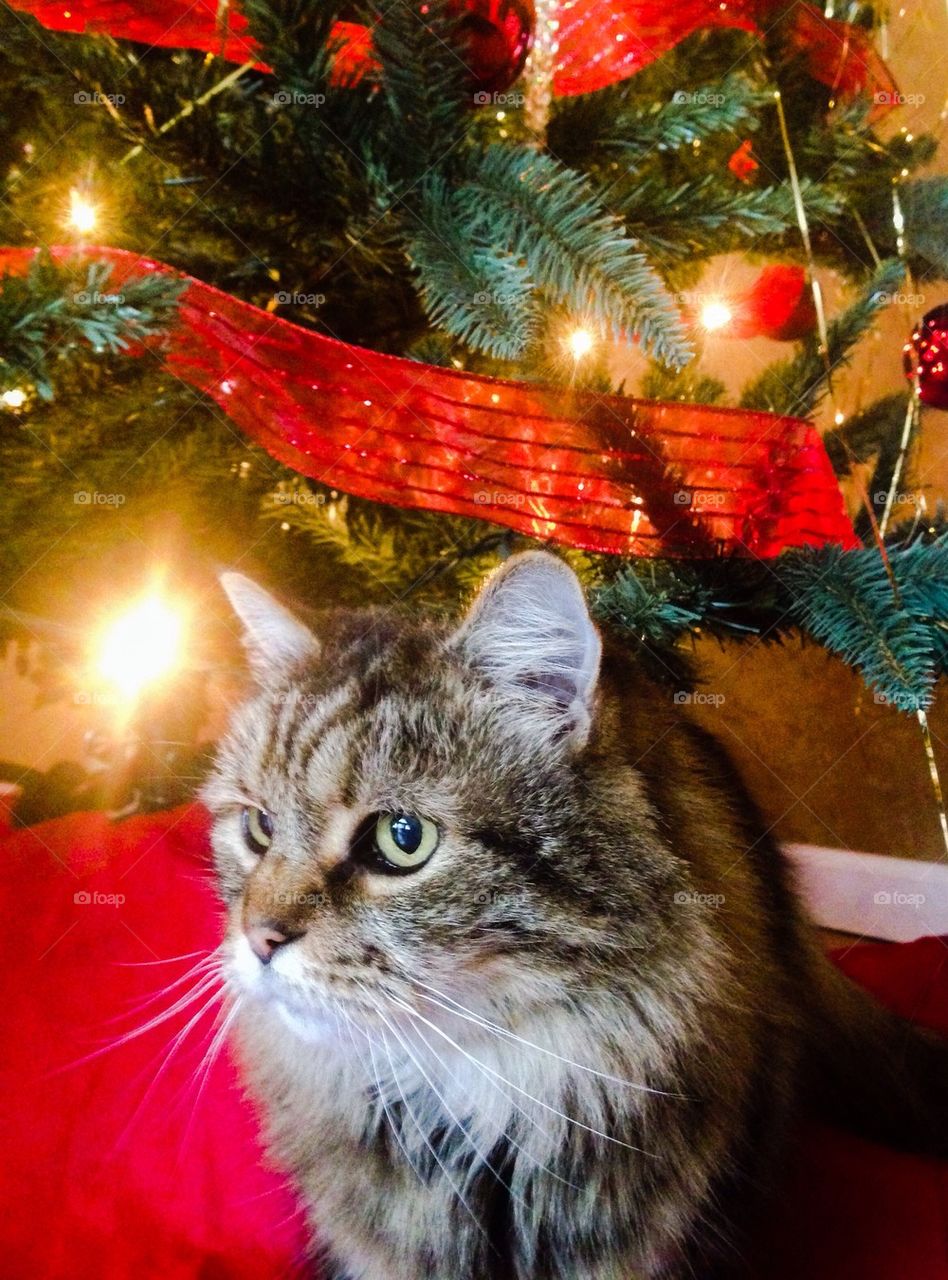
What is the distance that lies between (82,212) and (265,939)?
0.70 m

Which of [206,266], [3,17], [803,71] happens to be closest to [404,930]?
[206,266]

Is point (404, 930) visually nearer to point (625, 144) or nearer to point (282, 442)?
point (282, 442)

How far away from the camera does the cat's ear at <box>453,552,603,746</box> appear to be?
54cm

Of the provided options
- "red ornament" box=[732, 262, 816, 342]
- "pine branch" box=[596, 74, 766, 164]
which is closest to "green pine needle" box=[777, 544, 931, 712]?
"pine branch" box=[596, 74, 766, 164]

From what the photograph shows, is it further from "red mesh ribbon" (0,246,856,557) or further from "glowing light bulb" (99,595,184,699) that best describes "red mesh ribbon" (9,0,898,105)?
"glowing light bulb" (99,595,184,699)

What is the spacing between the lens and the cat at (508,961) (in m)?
0.54

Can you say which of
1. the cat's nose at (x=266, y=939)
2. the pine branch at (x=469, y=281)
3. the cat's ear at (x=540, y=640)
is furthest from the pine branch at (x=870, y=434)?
the cat's nose at (x=266, y=939)

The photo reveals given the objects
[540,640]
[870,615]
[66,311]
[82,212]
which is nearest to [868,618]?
[870,615]

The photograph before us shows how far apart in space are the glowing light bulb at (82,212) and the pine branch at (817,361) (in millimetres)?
754

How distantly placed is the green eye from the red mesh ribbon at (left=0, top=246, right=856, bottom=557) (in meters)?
0.35

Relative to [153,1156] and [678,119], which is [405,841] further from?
[678,119]

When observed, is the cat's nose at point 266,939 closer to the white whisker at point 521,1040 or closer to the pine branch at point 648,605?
the white whisker at point 521,1040

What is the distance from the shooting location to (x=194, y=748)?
1150 millimetres

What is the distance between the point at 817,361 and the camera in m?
0.99
